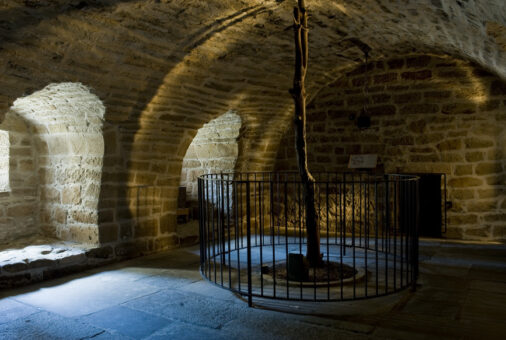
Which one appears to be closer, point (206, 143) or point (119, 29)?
point (119, 29)

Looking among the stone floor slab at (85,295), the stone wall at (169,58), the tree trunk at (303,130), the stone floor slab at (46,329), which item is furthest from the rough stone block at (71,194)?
the tree trunk at (303,130)

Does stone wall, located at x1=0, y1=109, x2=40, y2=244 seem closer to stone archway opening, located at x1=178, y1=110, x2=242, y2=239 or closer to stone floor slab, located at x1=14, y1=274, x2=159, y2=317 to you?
stone floor slab, located at x1=14, y1=274, x2=159, y2=317

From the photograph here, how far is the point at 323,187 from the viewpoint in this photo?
287 inches

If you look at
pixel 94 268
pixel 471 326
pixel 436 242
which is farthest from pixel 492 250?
pixel 94 268

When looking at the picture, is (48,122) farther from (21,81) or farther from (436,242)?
(436,242)

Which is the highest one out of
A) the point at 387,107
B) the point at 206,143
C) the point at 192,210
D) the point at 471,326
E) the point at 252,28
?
the point at 252,28

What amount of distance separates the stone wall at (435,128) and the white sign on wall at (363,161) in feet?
0.30

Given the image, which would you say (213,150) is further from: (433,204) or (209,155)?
(433,204)

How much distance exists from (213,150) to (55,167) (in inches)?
101

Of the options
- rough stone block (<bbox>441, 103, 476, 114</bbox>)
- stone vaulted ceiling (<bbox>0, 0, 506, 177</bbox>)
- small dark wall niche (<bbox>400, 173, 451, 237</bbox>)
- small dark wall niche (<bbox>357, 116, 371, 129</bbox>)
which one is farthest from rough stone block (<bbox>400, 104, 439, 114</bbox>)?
small dark wall niche (<bbox>400, 173, 451, 237</bbox>)

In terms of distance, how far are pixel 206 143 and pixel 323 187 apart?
2.13m

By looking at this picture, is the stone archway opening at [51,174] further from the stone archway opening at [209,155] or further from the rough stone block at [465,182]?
the rough stone block at [465,182]

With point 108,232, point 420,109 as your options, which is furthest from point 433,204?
point 108,232

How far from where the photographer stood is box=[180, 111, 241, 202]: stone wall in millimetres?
6916
